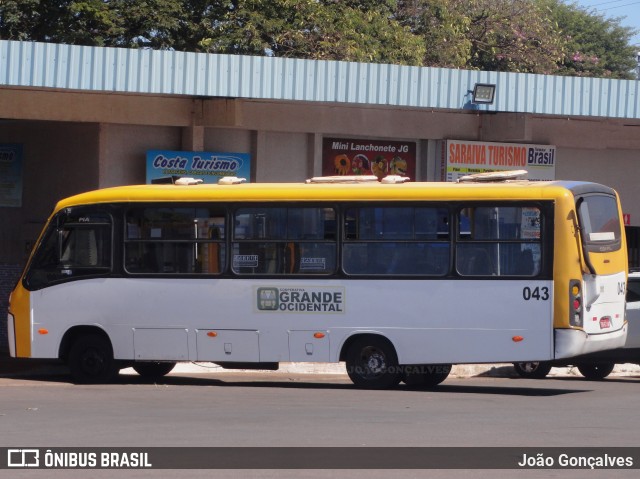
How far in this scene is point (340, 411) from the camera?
1304 centimetres

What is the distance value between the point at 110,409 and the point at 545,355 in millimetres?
5638

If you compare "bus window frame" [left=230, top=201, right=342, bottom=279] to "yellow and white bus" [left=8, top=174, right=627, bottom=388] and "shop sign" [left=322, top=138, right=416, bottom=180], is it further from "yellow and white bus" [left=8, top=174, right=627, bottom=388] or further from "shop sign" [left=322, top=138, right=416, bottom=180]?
"shop sign" [left=322, top=138, right=416, bottom=180]

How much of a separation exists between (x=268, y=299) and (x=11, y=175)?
1049 centimetres

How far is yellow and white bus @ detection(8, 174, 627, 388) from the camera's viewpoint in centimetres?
1527

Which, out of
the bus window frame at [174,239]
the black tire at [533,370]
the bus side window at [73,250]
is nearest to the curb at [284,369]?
the black tire at [533,370]

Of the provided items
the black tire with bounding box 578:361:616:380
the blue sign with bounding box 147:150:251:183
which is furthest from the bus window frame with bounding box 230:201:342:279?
the black tire with bounding box 578:361:616:380

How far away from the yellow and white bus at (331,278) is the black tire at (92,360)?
0.02m

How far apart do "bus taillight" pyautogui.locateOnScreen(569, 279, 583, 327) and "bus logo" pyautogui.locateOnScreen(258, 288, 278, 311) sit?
3.95 m

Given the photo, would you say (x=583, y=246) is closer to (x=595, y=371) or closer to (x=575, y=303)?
(x=575, y=303)

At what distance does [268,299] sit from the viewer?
1602cm

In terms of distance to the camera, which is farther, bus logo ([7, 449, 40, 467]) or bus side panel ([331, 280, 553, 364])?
bus side panel ([331, 280, 553, 364])

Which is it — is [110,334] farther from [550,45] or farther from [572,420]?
[550,45]

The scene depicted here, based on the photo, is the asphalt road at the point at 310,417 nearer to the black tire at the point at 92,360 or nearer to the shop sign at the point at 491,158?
the black tire at the point at 92,360

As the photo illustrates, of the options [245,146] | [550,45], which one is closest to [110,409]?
[245,146]
